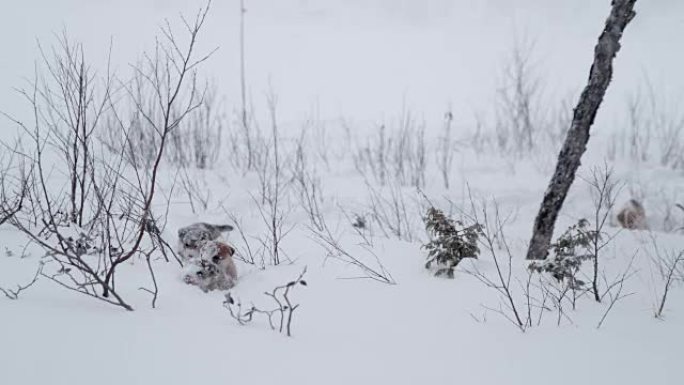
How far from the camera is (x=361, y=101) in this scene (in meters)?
13.1

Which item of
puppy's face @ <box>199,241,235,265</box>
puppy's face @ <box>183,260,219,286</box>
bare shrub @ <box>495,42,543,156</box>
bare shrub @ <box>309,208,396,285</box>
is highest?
bare shrub @ <box>495,42,543,156</box>

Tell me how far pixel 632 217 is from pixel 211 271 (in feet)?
15.0

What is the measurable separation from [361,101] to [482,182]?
775 centimetres

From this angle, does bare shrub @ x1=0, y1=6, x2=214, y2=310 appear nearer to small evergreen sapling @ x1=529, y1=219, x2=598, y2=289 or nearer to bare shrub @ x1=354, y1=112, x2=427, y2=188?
small evergreen sapling @ x1=529, y1=219, x2=598, y2=289

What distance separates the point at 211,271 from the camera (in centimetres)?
219

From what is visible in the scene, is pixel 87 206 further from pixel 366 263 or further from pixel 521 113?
pixel 521 113

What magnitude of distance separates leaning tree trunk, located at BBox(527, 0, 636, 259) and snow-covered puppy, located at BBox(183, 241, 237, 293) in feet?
6.77

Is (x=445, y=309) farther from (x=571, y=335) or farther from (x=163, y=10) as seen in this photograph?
(x=163, y=10)

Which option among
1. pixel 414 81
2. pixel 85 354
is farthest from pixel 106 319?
pixel 414 81

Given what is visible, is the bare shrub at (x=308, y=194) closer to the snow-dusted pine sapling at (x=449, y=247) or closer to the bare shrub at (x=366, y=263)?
the bare shrub at (x=366, y=263)

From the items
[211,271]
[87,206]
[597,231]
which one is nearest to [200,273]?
[211,271]

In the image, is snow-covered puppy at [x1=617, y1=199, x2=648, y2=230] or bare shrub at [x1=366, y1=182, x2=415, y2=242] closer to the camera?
bare shrub at [x1=366, y1=182, x2=415, y2=242]

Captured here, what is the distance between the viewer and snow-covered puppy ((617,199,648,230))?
4.43 m

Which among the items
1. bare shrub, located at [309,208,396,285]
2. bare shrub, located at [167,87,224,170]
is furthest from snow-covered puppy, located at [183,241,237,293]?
bare shrub, located at [167,87,224,170]
